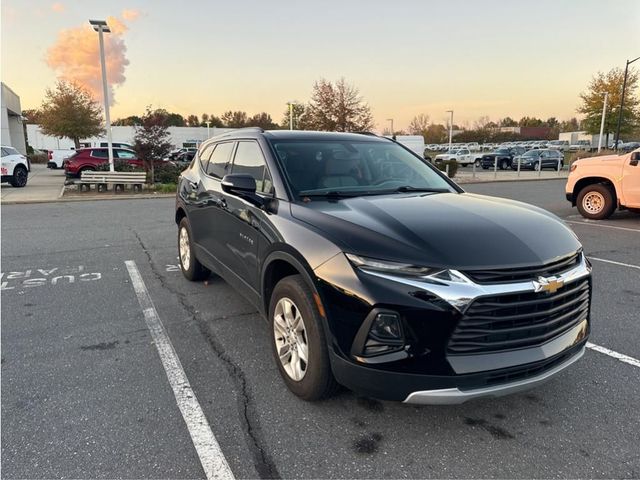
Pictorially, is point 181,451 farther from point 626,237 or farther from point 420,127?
point 420,127

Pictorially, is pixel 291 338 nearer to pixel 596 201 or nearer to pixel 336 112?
pixel 596 201

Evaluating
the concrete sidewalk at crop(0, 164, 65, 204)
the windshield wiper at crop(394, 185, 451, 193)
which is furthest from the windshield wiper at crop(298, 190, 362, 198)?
the concrete sidewalk at crop(0, 164, 65, 204)

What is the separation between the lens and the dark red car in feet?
72.1

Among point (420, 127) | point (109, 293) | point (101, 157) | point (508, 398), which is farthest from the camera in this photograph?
point (420, 127)

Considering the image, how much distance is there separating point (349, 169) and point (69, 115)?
37.0 meters

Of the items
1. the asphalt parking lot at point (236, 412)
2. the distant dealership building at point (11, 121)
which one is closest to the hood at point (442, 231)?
the asphalt parking lot at point (236, 412)

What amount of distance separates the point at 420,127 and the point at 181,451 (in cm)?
10258

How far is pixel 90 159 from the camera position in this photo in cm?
2234

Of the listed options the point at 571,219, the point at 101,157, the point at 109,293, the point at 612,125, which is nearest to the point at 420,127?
the point at 612,125

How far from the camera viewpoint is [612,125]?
41.9 meters

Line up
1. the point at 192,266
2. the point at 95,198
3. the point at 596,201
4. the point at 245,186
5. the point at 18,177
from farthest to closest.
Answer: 1. the point at 18,177
2. the point at 95,198
3. the point at 596,201
4. the point at 192,266
5. the point at 245,186

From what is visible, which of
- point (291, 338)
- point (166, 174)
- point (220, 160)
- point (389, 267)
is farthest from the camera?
point (166, 174)

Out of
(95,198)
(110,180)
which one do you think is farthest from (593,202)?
(110,180)

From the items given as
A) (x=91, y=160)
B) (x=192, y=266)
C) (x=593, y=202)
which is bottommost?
(x=192, y=266)
